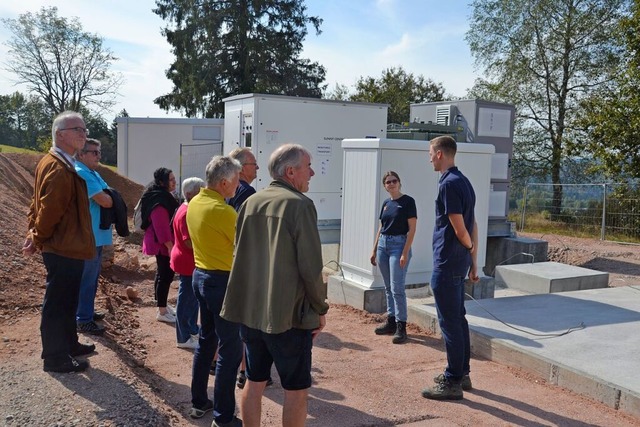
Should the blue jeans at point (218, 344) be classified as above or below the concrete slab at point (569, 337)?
above

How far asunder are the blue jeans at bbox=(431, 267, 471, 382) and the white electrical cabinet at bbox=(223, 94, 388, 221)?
5193 mm

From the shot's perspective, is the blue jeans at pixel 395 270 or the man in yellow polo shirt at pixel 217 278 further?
the blue jeans at pixel 395 270

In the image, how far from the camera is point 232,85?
31906mm

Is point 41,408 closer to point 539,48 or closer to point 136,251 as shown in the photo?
point 136,251

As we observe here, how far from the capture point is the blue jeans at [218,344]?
3.71 m

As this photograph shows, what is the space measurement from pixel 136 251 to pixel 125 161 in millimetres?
7684

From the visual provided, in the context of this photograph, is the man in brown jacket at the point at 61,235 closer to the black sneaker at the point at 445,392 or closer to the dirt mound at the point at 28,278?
the dirt mound at the point at 28,278

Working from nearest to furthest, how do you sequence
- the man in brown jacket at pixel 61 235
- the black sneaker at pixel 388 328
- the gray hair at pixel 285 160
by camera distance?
the gray hair at pixel 285 160, the man in brown jacket at pixel 61 235, the black sneaker at pixel 388 328

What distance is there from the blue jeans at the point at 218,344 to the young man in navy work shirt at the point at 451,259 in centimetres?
175

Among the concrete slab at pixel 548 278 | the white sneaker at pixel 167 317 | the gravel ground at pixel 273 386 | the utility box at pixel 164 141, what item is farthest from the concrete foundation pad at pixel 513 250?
the utility box at pixel 164 141

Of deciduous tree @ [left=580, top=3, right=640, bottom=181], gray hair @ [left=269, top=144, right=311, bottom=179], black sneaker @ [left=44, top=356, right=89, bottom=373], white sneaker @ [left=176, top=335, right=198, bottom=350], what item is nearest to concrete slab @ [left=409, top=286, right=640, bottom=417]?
white sneaker @ [left=176, top=335, right=198, bottom=350]

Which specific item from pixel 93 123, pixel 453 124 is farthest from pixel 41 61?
pixel 453 124

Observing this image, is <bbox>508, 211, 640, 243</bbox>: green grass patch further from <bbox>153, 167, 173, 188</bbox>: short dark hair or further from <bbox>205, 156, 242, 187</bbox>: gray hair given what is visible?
<bbox>205, 156, 242, 187</bbox>: gray hair

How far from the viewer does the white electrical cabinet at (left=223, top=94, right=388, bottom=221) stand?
9.39 m
